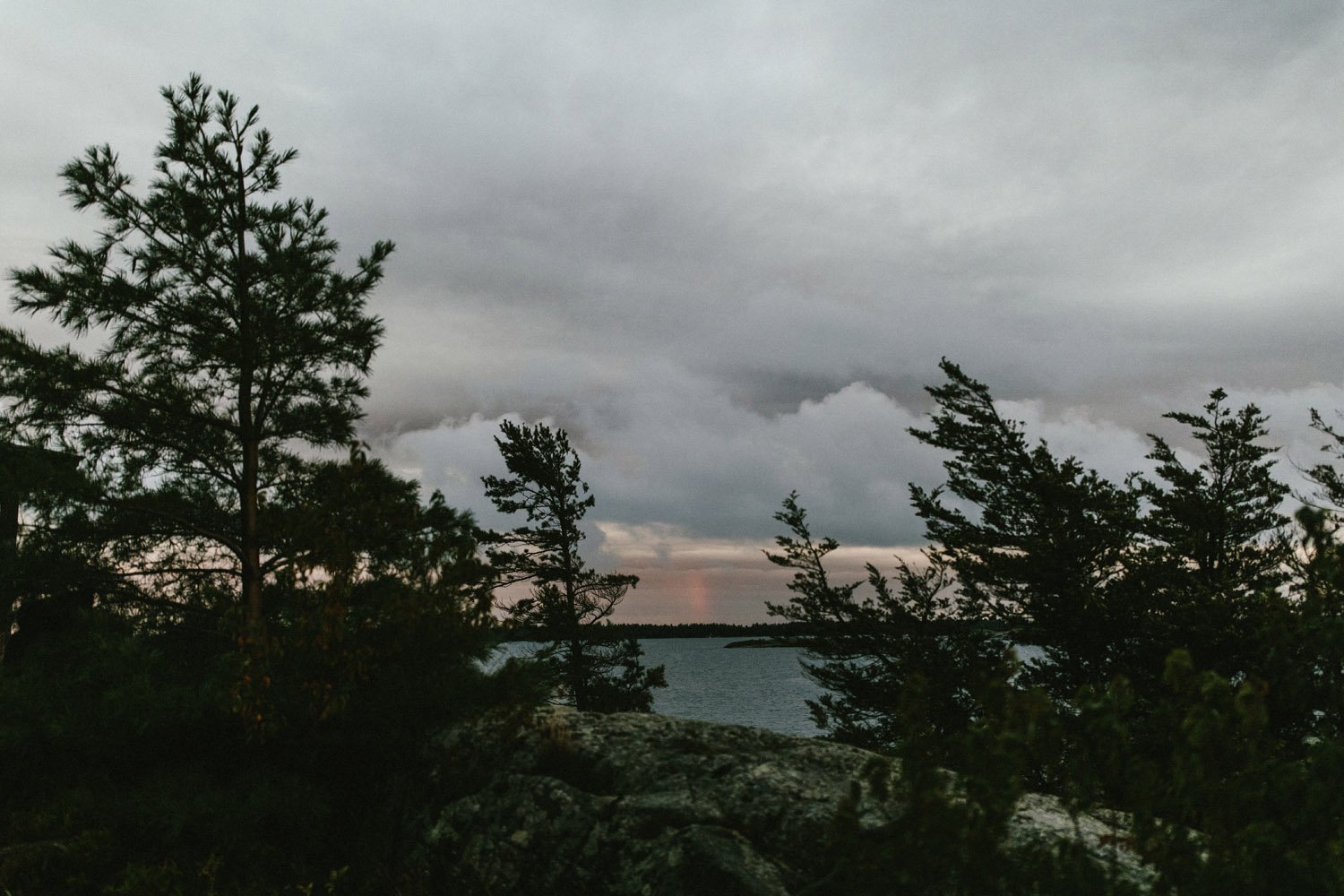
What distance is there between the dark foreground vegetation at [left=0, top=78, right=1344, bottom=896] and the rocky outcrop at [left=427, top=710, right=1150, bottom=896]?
0.09 meters

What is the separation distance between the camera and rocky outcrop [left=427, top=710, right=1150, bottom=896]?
18.4 ft

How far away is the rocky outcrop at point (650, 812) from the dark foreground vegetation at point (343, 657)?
85 millimetres

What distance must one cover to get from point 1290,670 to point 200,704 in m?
8.53

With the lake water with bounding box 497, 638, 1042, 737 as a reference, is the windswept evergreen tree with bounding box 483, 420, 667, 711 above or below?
above

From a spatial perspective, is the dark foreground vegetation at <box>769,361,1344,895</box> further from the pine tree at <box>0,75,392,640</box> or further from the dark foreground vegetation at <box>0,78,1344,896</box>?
the pine tree at <box>0,75,392,640</box>

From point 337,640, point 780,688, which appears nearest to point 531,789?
point 337,640

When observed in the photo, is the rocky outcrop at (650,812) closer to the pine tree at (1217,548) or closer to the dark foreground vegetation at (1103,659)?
the dark foreground vegetation at (1103,659)

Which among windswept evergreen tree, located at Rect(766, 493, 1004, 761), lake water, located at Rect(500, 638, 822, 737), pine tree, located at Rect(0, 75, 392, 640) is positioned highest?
pine tree, located at Rect(0, 75, 392, 640)

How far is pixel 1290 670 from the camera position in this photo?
12.4 feet

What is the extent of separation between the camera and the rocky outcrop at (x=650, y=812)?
562 centimetres

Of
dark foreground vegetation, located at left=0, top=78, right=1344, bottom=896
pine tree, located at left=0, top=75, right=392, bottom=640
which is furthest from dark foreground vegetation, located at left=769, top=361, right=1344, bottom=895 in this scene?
pine tree, located at left=0, top=75, right=392, bottom=640

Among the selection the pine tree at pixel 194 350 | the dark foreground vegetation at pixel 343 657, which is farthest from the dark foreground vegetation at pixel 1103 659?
the pine tree at pixel 194 350

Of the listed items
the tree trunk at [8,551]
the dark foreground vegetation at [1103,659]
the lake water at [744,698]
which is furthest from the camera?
the lake water at [744,698]

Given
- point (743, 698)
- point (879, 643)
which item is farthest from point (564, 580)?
point (743, 698)
